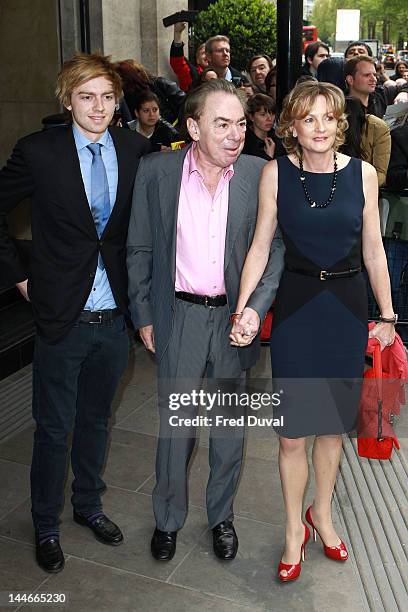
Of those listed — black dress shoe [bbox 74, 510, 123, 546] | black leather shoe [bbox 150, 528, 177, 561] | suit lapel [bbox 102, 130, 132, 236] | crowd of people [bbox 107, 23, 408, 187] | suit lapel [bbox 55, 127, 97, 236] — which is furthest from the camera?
crowd of people [bbox 107, 23, 408, 187]

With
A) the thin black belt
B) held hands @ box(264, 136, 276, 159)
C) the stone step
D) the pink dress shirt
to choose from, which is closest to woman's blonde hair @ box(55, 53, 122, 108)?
the pink dress shirt

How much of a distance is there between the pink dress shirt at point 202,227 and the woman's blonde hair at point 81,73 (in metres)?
0.50

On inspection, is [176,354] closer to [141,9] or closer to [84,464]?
[84,464]

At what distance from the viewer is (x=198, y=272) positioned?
347cm

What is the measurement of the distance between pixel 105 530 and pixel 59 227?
1474 mm

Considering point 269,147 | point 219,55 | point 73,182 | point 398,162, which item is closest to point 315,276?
point 73,182

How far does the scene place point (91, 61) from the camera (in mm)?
3328

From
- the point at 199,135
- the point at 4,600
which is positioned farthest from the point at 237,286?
the point at 4,600

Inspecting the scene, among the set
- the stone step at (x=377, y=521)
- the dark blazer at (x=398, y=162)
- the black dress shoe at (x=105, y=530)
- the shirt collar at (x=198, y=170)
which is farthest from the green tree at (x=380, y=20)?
the black dress shoe at (x=105, y=530)

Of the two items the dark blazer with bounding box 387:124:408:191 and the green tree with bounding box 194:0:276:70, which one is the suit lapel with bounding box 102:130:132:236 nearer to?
the dark blazer with bounding box 387:124:408:191

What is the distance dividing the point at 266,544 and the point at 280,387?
2.90 ft

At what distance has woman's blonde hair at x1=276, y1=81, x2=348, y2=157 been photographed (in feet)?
10.7

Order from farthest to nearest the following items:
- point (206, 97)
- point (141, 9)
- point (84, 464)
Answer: point (141, 9)
point (84, 464)
point (206, 97)

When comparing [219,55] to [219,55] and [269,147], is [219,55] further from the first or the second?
[269,147]
